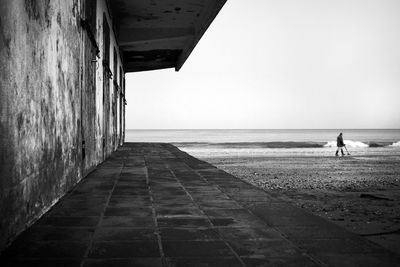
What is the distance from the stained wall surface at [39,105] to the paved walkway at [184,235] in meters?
0.26

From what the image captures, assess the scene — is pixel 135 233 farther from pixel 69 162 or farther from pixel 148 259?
pixel 69 162

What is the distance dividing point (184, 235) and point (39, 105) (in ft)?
5.77

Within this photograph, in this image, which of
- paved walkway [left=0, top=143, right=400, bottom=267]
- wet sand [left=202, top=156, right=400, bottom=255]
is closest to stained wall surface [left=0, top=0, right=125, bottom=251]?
paved walkway [left=0, top=143, right=400, bottom=267]

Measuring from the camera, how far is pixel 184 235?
2809mm

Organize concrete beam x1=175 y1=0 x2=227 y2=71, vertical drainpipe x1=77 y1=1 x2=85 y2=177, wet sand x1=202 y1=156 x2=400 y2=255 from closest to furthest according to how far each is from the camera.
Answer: vertical drainpipe x1=77 y1=1 x2=85 y2=177 → wet sand x1=202 y1=156 x2=400 y2=255 → concrete beam x1=175 y1=0 x2=227 y2=71

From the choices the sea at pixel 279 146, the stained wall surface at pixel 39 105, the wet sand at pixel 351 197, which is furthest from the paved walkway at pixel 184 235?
the sea at pixel 279 146

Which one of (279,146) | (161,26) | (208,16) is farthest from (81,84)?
(279,146)

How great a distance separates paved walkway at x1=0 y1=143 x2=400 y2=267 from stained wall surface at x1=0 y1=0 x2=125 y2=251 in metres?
0.26

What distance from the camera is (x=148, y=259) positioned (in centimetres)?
228

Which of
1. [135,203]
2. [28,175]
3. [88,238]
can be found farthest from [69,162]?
[88,238]

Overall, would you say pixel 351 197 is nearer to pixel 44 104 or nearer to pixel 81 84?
pixel 81 84

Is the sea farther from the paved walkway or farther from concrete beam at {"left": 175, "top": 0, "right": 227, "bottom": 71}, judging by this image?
the paved walkway

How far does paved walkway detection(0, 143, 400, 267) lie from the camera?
2287 mm

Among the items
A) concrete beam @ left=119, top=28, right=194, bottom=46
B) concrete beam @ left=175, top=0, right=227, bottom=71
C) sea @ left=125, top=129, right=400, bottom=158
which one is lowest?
sea @ left=125, top=129, right=400, bottom=158
